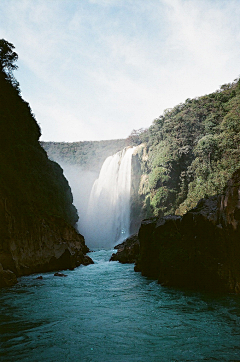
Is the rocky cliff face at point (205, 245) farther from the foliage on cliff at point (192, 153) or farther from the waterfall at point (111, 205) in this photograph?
→ the waterfall at point (111, 205)

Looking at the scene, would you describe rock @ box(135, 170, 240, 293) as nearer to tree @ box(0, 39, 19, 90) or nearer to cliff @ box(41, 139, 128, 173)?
tree @ box(0, 39, 19, 90)

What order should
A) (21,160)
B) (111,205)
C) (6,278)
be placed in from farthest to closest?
1. (111,205)
2. (21,160)
3. (6,278)

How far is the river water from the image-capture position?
4355 millimetres

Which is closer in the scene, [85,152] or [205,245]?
[205,245]

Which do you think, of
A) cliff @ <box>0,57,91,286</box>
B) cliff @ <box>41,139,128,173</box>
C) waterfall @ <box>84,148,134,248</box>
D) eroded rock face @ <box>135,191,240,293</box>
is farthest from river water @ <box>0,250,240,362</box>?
cliff @ <box>41,139,128,173</box>

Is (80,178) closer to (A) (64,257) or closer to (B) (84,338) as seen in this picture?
(A) (64,257)

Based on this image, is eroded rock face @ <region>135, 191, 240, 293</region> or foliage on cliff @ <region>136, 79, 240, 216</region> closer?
eroded rock face @ <region>135, 191, 240, 293</region>

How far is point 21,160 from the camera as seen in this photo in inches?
706

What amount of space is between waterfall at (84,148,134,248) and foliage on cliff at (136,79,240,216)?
5.36 meters

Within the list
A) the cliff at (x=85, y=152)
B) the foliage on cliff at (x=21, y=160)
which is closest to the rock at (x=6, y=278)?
the foliage on cliff at (x=21, y=160)

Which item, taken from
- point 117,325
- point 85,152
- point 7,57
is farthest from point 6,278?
point 85,152

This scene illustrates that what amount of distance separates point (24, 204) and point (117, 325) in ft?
33.5

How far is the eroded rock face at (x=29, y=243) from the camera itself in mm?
10946

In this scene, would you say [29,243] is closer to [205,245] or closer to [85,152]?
[205,245]
